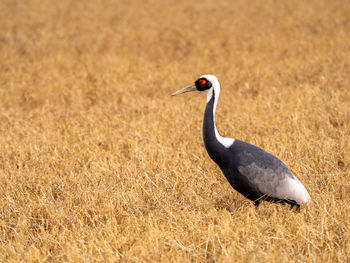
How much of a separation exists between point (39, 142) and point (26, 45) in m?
5.90

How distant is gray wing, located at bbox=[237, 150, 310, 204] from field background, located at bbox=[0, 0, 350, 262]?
135 millimetres

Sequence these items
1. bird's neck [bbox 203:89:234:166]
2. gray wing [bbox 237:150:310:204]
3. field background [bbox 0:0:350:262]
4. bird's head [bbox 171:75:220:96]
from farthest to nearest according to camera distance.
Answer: bird's head [bbox 171:75:220:96] < bird's neck [bbox 203:89:234:166] < gray wing [bbox 237:150:310:204] < field background [bbox 0:0:350:262]

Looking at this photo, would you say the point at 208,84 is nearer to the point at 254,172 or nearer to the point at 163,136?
the point at 254,172

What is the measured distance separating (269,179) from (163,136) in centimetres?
226

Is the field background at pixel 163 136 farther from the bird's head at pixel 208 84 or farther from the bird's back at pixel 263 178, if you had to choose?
the bird's head at pixel 208 84

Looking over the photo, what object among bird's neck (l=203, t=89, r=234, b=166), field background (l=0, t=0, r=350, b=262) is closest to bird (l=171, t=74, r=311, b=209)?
bird's neck (l=203, t=89, r=234, b=166)

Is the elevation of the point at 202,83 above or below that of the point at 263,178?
above

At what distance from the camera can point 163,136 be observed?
18.2ft

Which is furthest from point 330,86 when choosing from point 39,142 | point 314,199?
point 39,142

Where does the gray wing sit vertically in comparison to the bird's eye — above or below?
below

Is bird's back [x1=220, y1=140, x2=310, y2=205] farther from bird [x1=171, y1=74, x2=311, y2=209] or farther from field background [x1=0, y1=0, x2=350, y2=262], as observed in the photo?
field background [x1=0, y1=0, x2=350, y2=262]

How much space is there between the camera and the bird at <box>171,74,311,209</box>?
3475 mm

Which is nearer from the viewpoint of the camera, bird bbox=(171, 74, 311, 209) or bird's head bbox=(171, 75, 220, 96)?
bird bbox=(171, 74, 311, 209)

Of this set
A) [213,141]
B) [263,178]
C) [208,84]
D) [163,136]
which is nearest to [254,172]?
[263,178]
